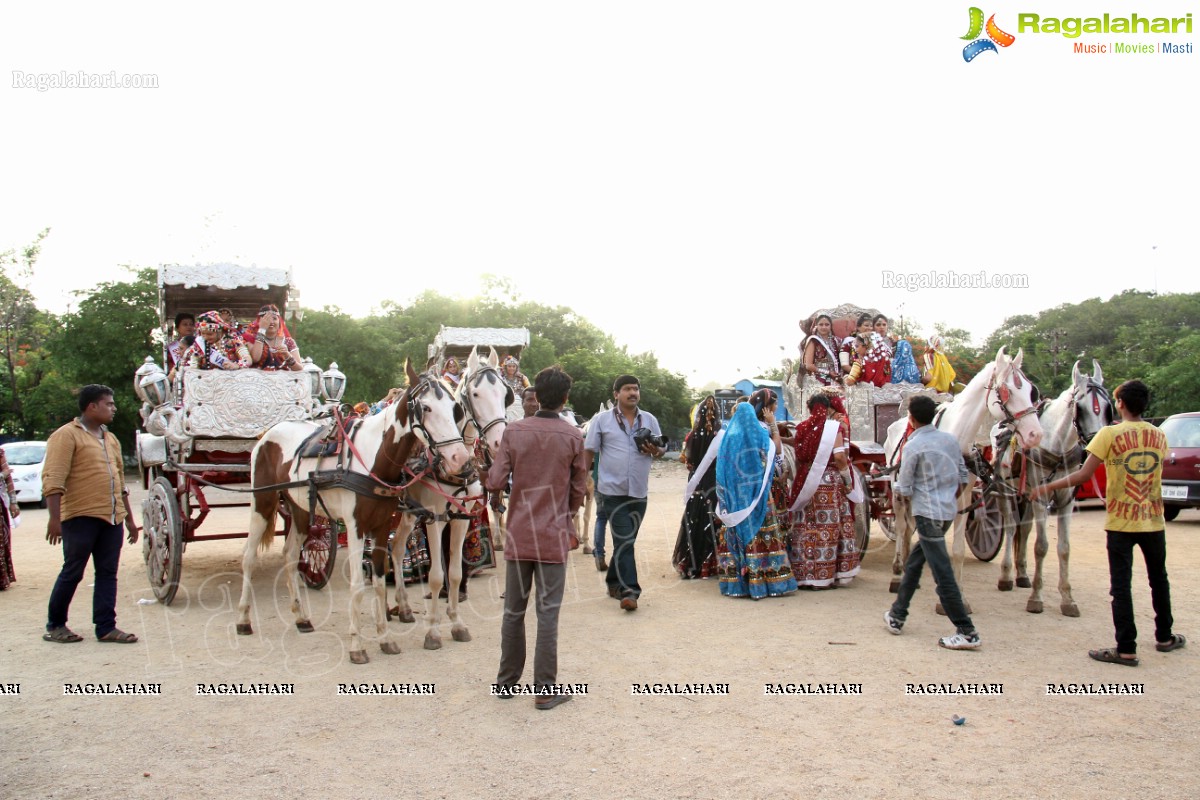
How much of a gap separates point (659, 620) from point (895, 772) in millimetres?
3000

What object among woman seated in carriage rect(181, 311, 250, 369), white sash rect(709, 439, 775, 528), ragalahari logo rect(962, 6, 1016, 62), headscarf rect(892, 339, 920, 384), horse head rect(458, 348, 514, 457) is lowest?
white sash rect(709, 439, 775, 528)

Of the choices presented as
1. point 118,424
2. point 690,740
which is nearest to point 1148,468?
point 690,740

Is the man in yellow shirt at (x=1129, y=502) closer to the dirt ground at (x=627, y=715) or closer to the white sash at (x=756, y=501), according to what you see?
the dirt ground at (x=627, y=715)

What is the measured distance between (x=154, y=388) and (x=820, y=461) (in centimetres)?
606

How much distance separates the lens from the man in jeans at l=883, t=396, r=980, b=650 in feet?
17.5

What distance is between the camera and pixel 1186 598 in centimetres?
690

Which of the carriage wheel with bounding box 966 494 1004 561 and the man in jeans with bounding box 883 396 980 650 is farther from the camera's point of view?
the carriage wheel with bounding box 966 494 1004 561

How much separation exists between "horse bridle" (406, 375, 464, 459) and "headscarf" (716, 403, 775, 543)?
3095 millimetres

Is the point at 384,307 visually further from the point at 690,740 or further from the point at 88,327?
the point at 690,740

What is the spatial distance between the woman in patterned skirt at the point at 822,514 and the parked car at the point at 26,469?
14.7 metres

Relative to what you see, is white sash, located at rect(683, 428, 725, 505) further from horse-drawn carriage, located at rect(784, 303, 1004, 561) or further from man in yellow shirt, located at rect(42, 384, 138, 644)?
man in yellow shirt, located at rect(42, 384, 138, 644)

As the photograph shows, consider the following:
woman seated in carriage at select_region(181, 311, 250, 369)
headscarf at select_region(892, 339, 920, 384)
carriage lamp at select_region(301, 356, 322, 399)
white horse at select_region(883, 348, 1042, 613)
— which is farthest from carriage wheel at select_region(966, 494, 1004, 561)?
woman seated in carriage at select_region(181, 311, 250, 369)

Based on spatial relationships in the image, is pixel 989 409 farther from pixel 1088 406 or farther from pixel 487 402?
pixel 487 402

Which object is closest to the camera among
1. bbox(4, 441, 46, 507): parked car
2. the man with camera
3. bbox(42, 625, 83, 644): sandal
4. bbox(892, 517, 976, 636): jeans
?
bbox(892, 517, 976, 636): jeans
